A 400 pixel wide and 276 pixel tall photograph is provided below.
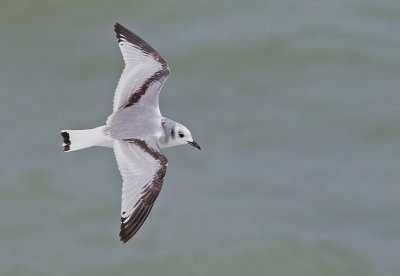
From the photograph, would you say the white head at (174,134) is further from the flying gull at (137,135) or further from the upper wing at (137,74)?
the upper wing at (137,74)

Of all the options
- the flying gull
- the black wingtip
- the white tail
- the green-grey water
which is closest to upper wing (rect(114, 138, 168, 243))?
the flying gull

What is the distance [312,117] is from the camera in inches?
437

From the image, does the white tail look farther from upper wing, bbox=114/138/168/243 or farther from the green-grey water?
the green-grey water

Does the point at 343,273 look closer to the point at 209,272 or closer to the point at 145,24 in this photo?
the point at 209,272

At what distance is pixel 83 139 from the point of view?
8.44 metres

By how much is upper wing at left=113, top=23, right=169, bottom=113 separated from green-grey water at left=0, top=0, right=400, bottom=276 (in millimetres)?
1492

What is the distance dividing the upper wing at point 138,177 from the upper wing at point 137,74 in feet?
2.22

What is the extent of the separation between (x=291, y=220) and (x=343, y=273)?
755 mm

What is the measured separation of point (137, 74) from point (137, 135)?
2.86 feet

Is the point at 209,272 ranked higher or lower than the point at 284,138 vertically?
lower

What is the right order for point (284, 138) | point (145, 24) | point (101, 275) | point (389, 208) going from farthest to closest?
→ 1. point (145, 24)
2. point (284, 138)
3. point (389, 208)
4. point (101, 275)

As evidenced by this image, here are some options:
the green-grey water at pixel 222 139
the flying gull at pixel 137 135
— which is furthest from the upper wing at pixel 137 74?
the green-grey water at pixel 222 139

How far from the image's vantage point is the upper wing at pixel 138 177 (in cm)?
803

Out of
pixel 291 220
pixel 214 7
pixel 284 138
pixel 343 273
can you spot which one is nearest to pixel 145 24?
pixel 214 7
